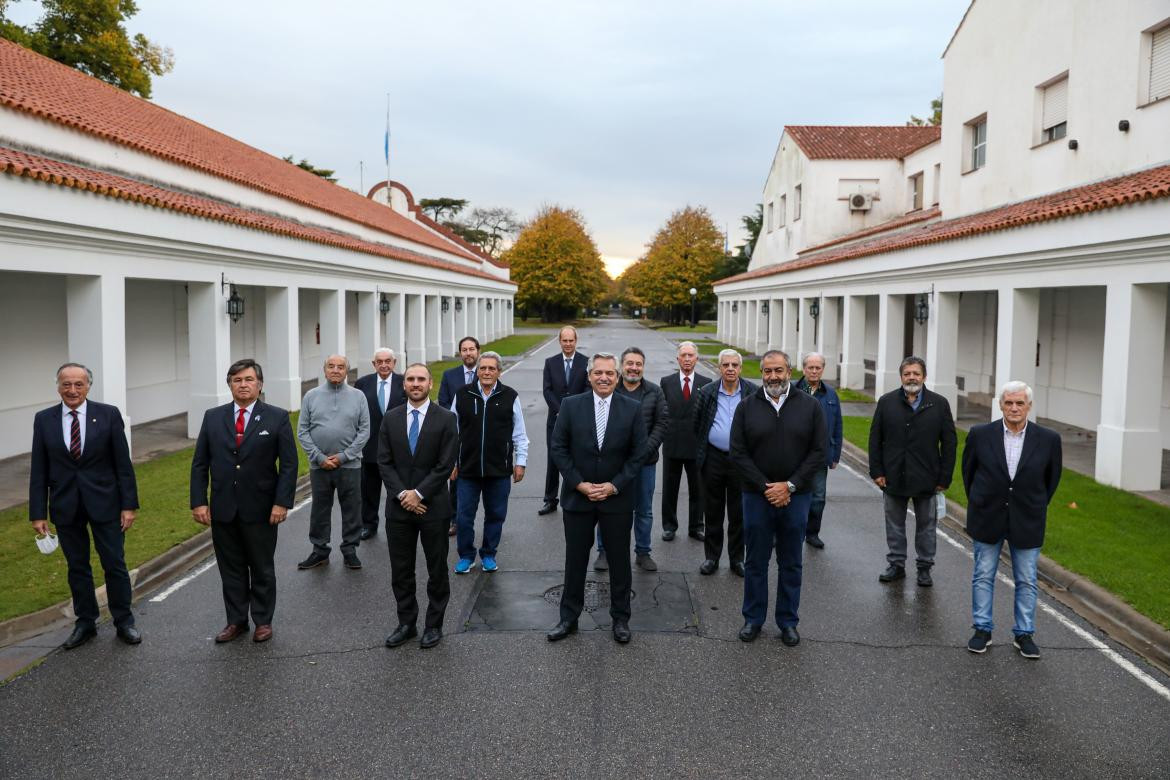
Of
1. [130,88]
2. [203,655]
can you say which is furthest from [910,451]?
[130,88]

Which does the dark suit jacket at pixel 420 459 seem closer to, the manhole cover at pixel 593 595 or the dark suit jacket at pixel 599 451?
the dark suit jacket at pixel 599 451

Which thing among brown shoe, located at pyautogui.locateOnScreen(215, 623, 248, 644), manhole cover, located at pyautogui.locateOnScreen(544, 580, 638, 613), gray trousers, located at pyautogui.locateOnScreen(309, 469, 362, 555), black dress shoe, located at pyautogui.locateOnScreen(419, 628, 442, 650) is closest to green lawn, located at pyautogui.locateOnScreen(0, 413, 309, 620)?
gray trousers, located at pyautogui.locateOnScreen(309, 469, 362, 555)

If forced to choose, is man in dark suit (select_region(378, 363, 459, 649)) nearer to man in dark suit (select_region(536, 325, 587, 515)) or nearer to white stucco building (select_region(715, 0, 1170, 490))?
man in dark suit (select_region(536, 325, 587, 515))

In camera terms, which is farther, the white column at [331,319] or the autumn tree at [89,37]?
the autumn tree at [89,37]

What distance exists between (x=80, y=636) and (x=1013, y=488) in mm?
6891

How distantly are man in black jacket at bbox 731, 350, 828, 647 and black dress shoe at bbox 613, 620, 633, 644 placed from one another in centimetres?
87

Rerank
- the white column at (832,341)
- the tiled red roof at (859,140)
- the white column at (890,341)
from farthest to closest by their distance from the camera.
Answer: the tiled red roof at (859,140) < the white column at (832,341) < the white column at (890,341)

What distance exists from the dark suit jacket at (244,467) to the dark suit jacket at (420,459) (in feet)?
2.34

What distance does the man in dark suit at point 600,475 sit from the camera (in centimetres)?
622

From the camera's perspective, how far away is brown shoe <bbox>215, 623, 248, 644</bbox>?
20.0 ft

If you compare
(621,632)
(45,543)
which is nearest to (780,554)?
(621,632)

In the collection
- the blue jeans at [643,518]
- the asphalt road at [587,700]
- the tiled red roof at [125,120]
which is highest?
the tiled red roof at [125,120]

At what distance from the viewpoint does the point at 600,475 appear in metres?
6.27

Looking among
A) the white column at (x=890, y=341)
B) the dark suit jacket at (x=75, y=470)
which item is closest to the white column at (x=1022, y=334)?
the white column at (x=890, y=341)
